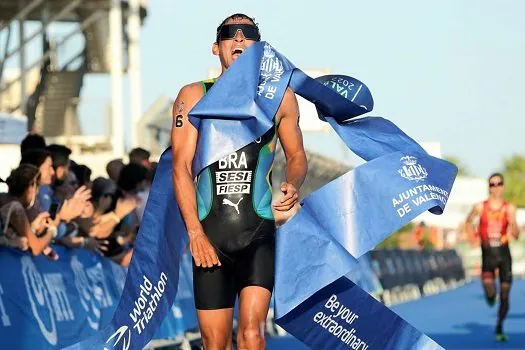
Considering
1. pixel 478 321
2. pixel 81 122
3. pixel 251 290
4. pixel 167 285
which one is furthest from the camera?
pixel 81 122

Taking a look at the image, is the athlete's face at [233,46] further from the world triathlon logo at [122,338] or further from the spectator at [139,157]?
the spectator at [139,157]

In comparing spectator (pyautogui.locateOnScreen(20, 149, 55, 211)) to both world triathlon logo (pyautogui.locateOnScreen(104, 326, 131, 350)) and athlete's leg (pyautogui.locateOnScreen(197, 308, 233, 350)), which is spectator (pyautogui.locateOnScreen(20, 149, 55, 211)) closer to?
world triathlon logo (pyautogui.locateOnScreen(104, 326, 131, 350))

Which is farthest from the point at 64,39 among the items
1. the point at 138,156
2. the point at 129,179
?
the point at 129,179

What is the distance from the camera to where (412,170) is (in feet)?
27.7

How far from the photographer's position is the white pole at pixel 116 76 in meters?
32.3

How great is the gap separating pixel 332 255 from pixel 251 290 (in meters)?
0.53

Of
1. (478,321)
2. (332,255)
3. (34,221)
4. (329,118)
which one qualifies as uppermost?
(329,118)

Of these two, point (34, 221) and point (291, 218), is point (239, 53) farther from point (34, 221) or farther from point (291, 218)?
point (34, 221)

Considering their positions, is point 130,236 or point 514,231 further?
point 514,231

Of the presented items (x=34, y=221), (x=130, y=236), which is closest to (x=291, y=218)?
(x=34, y=221)

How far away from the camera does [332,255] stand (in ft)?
26.1

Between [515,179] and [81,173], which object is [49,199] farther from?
[515,179]

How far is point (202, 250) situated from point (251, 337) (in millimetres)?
509

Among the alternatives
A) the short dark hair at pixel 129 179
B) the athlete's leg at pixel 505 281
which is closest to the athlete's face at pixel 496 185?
the athlete's leg at pixel 505 281
